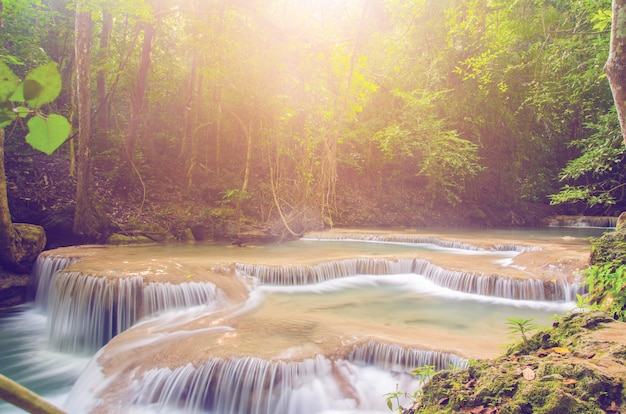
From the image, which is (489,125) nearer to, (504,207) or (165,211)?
(504,207)

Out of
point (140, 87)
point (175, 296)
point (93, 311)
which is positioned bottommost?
point (93, 311)

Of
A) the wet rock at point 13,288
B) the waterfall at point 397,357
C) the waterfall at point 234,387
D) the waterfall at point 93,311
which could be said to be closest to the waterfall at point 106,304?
the waterfall at point 93,311

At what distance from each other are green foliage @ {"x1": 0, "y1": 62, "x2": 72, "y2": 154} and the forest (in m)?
4.90

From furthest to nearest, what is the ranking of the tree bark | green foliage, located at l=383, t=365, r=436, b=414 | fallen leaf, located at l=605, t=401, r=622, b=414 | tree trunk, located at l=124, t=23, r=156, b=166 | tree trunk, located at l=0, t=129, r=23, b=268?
tree trunk, located at l=124, t=23, r=156, b=166, tree trunk, located at l=0, t=129, r=23, b=268, green foliage, located at l=383, t=365, r=436, b=414, fallen leaf, located at l=605, t=401, r=622, b=414, the tree bark

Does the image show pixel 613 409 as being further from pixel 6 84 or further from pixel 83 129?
pixel 83 129

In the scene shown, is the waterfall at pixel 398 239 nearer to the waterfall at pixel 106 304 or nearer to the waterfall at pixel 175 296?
the waterfall at pixel 175 296

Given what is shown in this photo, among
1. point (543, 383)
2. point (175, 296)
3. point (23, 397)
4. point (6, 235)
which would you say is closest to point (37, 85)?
point (23, 397)

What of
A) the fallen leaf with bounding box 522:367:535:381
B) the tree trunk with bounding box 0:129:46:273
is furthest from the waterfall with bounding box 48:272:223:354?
the fallen leaf with bounding box 522:367:535:381

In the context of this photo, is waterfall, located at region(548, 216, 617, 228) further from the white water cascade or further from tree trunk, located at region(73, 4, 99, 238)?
tree trunk, located at region(73, 4, 99, 238)

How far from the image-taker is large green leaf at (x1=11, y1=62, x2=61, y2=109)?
1.91 ft

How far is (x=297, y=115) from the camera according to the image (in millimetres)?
10547

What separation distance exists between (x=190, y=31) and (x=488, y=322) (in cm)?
1221

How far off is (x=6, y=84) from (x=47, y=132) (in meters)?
0.09

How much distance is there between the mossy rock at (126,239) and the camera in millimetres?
10859
